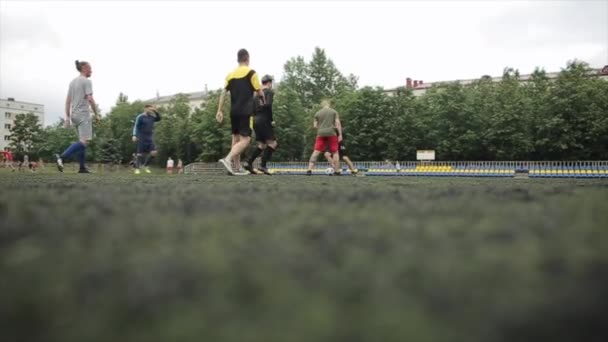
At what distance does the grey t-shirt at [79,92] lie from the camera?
9609 millimetres

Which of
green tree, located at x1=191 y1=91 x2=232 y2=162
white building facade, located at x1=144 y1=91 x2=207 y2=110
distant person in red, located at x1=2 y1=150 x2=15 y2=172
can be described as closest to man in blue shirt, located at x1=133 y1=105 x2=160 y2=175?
distant person in red, located at x1=2 y1=150 x2=15 y2=172

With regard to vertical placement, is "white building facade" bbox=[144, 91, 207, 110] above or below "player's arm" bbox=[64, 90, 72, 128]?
above

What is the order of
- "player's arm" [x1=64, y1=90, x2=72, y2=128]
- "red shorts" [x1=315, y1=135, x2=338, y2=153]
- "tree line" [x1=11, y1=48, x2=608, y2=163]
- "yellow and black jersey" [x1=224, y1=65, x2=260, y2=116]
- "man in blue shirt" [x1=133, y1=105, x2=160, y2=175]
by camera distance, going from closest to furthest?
1. "yellow and black jersey" [x1=224, y1=65, x2=260, y2=116]
2. "player's arm" [x1=64, y1=90, x2=72, y2=128]
3. "red shorts" [x1=315, y1=135, x2=338, y2=153]
4. "man in blue shirt" [x1=133, y1=105, x2=160, y2=175]
5. "tree line" [x1=11, y1=48, x2=608, y2=163]

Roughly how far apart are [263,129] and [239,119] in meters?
1.63

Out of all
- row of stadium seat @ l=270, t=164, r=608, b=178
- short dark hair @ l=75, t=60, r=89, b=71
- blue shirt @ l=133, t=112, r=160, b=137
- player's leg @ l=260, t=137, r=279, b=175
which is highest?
short dark hair @ l=75, t=60, r=89, b=71

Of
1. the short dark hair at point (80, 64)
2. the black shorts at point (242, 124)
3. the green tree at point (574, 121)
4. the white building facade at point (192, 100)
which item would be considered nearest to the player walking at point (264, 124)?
the black shorts at point (242, 124)

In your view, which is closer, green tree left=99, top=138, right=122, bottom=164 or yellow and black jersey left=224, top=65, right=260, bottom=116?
yellow and black jersey left=224, top=65, right=260, bottom=116

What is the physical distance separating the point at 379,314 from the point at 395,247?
0.44 metres

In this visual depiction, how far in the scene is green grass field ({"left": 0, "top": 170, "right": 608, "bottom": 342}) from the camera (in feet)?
2.17

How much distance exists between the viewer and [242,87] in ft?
27.3

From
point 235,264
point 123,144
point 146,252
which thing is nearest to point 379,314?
point 235,264

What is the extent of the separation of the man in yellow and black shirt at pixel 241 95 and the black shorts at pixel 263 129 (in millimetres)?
1504

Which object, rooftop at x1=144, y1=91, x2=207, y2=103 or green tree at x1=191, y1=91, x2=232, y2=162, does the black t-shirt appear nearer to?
Result: green tree at x1=191, y1=91, x2=232, y2=162

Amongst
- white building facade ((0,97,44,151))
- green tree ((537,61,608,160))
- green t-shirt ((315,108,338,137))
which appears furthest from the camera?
white building facade ((0,97,44,151))
